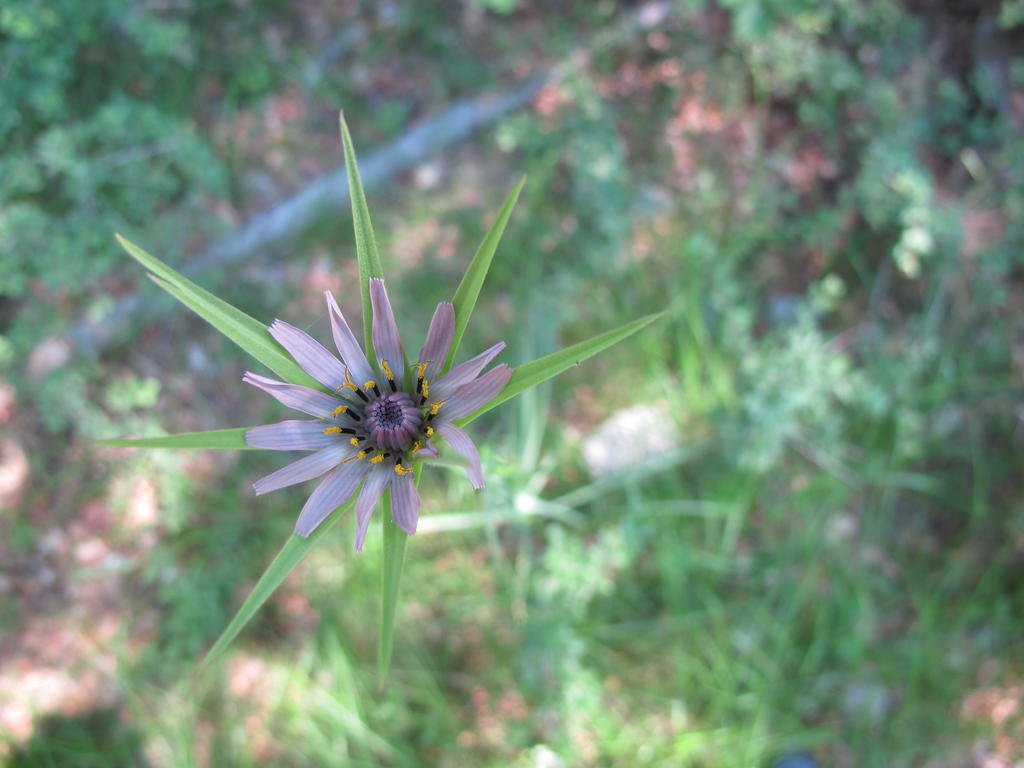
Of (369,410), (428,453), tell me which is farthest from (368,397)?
(428,453)

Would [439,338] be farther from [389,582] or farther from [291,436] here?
[389,582]

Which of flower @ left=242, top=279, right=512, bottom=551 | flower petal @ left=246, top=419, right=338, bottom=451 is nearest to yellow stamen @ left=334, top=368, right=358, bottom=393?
flower @ left=242, top=279, right=512, bottom=551

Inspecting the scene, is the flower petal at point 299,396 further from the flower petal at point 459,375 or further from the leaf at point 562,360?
the leaf at point 562,360

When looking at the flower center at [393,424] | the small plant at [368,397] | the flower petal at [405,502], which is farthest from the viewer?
the flower center at [393,424]

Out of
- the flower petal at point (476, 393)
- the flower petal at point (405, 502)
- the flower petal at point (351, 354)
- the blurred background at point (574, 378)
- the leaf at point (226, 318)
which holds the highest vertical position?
the blurred background at point (574, 378)

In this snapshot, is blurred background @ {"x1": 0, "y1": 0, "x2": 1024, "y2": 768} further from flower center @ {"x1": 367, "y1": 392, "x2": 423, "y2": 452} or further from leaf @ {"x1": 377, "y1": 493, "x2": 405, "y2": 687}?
leaf @ {"x1": 377, "y1": 493, "x2": 405, "y2": 687}

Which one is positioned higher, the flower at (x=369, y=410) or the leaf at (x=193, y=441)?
the flower at (x=369, y=410)

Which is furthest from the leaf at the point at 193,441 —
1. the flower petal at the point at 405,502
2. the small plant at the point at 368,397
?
the flower petal at the point at 405,502

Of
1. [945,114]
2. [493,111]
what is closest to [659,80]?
[493,111]
